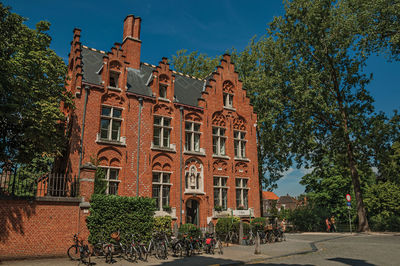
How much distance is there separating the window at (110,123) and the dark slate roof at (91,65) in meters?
1.91

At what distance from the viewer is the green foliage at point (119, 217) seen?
526 inches

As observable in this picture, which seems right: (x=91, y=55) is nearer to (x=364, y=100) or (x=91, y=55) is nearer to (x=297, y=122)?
(x=297, y=122)

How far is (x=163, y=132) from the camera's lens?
21516 millimetres

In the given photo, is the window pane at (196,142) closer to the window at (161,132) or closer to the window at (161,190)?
the window at (161,132)

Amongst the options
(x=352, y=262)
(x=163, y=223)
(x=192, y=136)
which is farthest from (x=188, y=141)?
(x=352, y=262)

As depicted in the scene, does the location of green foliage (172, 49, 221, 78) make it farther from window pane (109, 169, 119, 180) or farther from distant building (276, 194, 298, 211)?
distant building (276, 194, 298, 211)

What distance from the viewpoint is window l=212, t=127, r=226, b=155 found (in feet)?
78.4

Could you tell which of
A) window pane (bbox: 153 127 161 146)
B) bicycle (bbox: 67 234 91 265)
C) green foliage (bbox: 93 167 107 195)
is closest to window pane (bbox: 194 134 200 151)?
window pane (bbox: 153 127 161 146)

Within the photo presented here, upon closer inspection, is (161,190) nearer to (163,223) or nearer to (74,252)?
(163,223)

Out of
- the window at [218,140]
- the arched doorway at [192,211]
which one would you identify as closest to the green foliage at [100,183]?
the arched doorway at [192,211]

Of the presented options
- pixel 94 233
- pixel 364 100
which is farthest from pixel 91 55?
pixel 364 100

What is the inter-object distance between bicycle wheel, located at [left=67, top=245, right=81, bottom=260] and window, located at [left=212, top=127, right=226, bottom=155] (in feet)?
43.5

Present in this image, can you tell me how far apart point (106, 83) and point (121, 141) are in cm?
389

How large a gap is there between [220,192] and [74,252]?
1236cm
